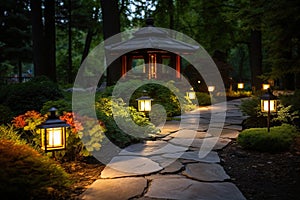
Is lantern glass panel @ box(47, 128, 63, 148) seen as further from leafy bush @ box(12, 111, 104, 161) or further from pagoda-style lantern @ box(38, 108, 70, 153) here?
leafy bush @ box(12, 111, 104, 161)

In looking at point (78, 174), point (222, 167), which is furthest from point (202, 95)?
point (78, 174)

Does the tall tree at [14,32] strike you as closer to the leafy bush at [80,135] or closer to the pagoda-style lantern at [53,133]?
the leafy bush at [80,135]

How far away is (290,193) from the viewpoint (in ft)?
11.5

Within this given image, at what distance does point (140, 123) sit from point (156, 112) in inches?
93.4

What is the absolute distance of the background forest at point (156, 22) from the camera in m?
6.82

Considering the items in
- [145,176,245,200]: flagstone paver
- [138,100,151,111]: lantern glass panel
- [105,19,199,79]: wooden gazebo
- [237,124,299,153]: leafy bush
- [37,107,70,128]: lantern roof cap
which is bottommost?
[145,176,245,200]: flagstone paver

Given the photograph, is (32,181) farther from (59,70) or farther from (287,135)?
(59,70)

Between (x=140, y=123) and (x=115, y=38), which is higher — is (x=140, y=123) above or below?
below

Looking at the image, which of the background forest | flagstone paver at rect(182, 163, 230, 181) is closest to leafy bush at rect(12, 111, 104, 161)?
flagstone paver at rect(182, 163, 230, 181)

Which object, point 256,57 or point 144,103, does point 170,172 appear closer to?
point 144,103

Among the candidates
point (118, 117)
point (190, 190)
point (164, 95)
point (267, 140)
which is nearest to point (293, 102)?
point (267, 140)

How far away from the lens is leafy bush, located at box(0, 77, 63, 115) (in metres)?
7.23

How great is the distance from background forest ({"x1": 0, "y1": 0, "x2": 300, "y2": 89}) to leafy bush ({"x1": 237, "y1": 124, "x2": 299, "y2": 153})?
A: 1.93 m

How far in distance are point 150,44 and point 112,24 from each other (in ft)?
6.49
